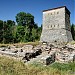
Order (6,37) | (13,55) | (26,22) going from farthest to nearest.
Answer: (26,22) < (6,37) < (13,55)

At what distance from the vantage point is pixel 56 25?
3584 centimetres

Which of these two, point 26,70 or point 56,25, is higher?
point 56,25

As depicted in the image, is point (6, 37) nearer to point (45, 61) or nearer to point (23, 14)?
point (23, 14)

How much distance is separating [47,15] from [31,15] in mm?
22256

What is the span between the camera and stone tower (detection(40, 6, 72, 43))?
34.7 metres

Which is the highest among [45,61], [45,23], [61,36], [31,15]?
[31,15]

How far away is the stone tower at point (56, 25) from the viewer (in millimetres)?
34656

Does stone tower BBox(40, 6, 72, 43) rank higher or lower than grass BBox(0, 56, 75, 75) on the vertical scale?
higher

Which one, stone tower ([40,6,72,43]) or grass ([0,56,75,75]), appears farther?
stone tower ([40,6,72,43])

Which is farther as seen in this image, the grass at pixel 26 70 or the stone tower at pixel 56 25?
the stone tower at pixel 56 25

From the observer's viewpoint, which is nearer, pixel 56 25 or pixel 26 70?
pixel 26 70

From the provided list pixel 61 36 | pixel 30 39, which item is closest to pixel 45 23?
pixel 61 36

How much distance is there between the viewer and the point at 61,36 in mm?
34531

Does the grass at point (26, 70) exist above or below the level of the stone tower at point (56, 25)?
below
